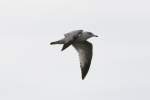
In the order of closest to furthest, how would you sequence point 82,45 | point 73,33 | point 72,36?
point 72,36
point 73,33
point 82,45

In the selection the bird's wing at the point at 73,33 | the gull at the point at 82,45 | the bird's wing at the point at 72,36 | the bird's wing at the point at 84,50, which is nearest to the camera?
the bird's wing at the point at 72,36

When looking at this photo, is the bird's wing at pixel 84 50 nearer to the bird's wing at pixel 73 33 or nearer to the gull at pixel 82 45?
the gull at pixel 82 45

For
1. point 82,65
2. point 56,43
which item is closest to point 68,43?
point 56,43

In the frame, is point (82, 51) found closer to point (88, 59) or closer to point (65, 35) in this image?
point (88, 59)

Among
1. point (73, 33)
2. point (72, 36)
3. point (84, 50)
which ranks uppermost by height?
point (72, 36)

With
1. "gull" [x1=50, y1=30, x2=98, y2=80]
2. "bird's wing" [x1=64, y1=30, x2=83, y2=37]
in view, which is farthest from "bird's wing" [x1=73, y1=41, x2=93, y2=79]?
"bird's wing" [x1=64, y1=30, x2=83, y2=37]

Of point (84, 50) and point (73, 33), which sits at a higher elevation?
point (73, 33)

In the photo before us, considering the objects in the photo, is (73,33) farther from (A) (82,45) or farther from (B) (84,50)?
Result: (B) (84,50)

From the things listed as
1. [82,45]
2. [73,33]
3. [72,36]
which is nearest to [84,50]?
[82,45]

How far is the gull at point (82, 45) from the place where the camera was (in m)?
17.9

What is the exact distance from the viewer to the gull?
17.9 metres

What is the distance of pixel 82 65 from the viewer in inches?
805

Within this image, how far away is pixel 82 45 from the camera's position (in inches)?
838

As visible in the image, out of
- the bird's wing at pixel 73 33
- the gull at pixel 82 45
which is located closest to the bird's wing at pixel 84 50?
the gull at pixel 82 45
